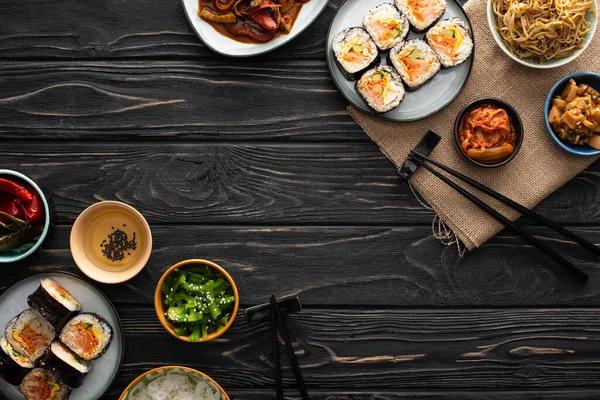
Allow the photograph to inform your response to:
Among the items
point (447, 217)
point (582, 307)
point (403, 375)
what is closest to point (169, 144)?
point (447, 217)

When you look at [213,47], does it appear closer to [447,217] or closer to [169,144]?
[169,144]

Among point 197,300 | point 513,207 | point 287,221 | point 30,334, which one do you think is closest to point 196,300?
point 197,300

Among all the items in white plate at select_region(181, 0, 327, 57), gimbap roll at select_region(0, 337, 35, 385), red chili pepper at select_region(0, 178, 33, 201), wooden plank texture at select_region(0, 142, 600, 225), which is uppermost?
white plate at select_region(181, 0, 327, 57)

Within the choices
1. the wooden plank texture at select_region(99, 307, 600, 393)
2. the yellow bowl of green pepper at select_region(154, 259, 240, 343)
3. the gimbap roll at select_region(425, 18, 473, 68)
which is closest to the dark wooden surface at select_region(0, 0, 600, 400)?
the wooden plank texture at select_region(99, 307, 600, 393)

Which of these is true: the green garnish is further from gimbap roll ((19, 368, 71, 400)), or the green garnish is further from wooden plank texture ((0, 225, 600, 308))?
gimbap roll ((19, 368, 71, 400))

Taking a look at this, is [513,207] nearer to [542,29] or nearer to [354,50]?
[542,29]

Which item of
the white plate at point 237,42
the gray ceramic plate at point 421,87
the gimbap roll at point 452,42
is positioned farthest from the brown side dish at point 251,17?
the gimbap roll at point 452,42
